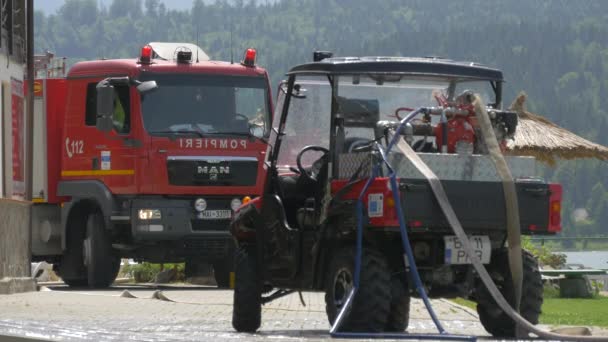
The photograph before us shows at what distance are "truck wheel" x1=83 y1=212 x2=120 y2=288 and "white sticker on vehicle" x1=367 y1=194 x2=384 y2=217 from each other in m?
11.9

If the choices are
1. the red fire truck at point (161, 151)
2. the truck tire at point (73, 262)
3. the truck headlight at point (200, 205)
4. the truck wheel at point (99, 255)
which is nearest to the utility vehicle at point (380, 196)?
the red fire truck at point (161, 151)

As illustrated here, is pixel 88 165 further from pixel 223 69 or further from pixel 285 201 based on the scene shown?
pixel 285 201

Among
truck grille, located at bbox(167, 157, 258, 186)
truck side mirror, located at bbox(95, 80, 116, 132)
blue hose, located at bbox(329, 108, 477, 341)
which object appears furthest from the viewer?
truck grille, located at bbox(167, 157, 258, 186)

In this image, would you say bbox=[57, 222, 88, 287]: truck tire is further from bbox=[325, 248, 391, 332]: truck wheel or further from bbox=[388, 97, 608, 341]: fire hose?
bbox=[388, 97, 608, 341]: fire hose

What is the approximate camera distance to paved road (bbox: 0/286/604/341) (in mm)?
13453

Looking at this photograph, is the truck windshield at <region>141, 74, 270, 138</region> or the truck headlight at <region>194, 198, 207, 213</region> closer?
the truck windshield at <region>141, 74, 270, 138</region>

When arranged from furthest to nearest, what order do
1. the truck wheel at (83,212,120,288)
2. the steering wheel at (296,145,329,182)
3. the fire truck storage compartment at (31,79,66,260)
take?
the fire truck storage compartment at (31,79,66,260), the truck wheel at (83,212,120,288), the steering wheel at (296,145,329,182)

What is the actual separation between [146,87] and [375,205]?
10.7 meters

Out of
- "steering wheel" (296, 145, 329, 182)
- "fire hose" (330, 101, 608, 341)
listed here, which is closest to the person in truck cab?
"steering wheel" (296, 145, 329, 182)

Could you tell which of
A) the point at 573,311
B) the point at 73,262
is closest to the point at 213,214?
the point at 73,262

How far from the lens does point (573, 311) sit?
73.2 feet

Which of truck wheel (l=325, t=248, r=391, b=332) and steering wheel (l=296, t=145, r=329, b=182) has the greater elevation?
steering wheel (l=296, t=145, r=329, b=182)

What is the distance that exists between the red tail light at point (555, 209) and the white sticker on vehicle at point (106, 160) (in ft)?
37.3

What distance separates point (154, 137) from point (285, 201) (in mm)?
9086
